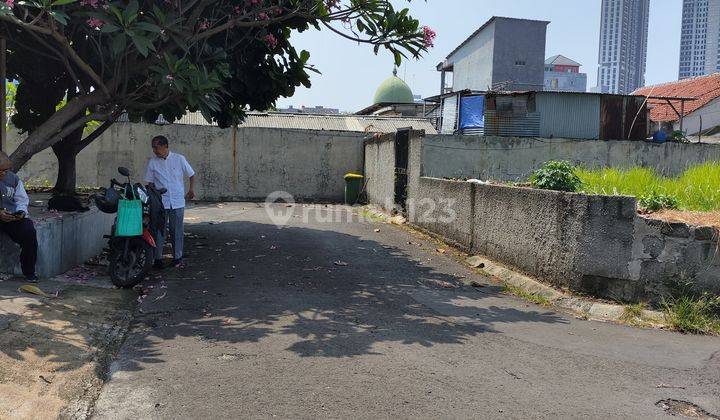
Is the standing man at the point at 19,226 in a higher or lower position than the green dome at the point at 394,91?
lower

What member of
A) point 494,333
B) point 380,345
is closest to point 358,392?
point 380,345

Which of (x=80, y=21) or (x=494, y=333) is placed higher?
(x=80, y=21)

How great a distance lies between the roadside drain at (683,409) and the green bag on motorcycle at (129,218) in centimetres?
562

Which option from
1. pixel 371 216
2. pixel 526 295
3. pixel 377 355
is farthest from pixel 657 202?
pixel 371 216

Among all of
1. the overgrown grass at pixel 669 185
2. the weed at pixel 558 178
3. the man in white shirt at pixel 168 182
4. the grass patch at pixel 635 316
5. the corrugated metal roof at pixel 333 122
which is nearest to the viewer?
the grass patch at pixel 635 316

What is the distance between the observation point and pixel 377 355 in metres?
4.61

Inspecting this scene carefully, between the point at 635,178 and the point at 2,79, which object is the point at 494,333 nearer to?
the point at 635,178

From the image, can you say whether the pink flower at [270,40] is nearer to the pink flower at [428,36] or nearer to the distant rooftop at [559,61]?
the pink flower at [428,36]

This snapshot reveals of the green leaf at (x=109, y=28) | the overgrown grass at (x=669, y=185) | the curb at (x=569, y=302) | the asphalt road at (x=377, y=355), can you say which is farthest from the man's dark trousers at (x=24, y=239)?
the overgrown grass at (x=669, y=185)

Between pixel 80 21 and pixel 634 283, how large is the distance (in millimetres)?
7454

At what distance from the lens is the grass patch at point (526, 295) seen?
6836mm

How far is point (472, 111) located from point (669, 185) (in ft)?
53.9

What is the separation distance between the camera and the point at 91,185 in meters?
20.0

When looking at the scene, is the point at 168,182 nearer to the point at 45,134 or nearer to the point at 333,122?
the point at 45,134
